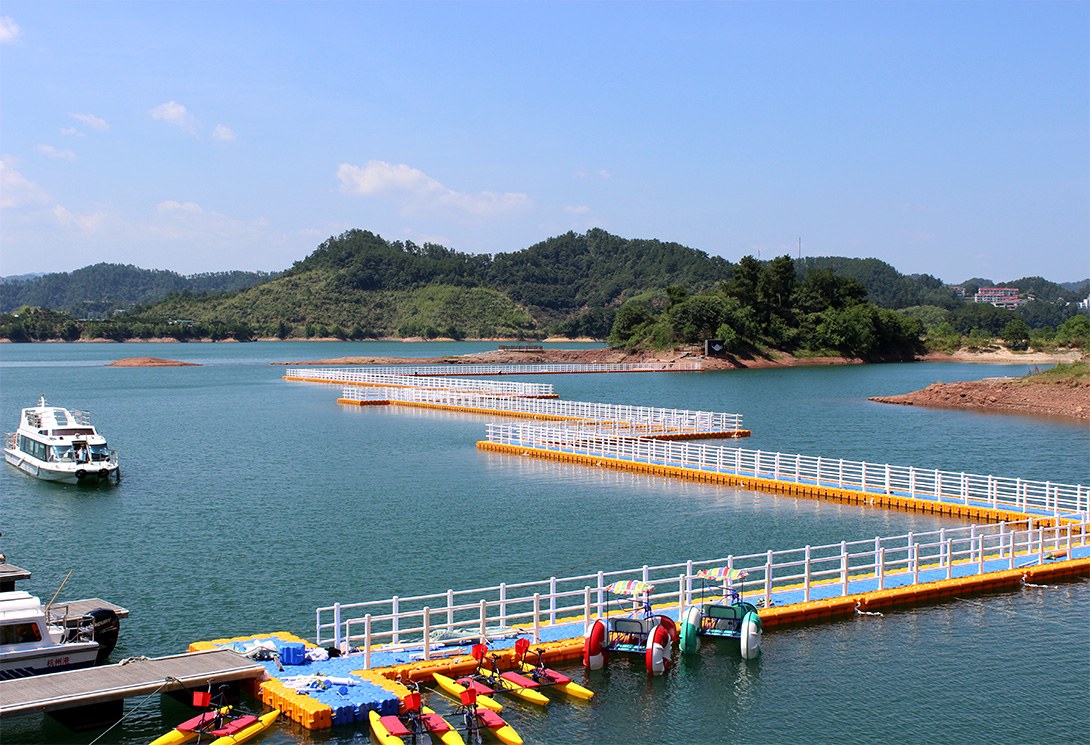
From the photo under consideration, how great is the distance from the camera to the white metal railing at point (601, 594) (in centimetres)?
2200

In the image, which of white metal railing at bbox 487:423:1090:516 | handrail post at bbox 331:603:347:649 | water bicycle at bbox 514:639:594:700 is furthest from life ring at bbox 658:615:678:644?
white metal railing at bbox 487:423:1090:516

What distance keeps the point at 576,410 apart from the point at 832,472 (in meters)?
32.2

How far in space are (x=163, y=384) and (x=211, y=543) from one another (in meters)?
109

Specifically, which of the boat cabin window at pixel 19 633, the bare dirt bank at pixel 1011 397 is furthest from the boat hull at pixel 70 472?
the bare dirt bank at pixel 1011 397

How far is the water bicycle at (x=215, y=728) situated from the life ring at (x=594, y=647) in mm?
6615

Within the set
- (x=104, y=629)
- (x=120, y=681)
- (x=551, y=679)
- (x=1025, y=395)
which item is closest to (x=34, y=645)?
(x=104, y=629)

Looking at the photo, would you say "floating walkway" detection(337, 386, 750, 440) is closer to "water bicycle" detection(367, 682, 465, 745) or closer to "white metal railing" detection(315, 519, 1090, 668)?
"white metal railing" detection(315, 519, 1090, 668)

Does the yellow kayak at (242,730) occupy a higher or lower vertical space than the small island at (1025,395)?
lower

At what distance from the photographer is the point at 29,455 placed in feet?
→ 179

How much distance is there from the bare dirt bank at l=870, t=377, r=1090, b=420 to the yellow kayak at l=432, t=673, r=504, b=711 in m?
82.7

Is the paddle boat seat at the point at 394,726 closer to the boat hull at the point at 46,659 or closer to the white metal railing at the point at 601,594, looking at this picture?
the white metal railing at the point at 601,594

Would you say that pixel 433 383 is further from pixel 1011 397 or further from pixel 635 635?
pixel 635 635

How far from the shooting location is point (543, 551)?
34.0 m

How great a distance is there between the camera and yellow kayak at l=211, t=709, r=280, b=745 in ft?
58.9
